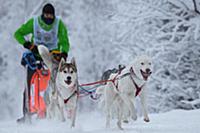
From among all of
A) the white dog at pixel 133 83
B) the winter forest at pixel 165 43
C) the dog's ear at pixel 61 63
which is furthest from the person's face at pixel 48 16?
the winter forest at pixel 165 43

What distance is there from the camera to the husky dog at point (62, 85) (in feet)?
20.2

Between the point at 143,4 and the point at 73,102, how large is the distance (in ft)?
21.8

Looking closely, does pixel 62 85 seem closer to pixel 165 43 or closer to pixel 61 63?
pixel 61 63

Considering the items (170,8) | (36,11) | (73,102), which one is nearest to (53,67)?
(73,102)

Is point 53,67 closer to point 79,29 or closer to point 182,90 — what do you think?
point 182,90

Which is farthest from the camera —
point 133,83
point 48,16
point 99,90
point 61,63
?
point 99,90

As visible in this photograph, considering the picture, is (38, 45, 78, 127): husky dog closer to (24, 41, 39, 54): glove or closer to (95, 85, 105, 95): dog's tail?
(24, 41, 39, 54): glove

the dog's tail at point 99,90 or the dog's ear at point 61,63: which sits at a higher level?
the dog's ear at point 61,63

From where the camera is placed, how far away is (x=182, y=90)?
13.4m

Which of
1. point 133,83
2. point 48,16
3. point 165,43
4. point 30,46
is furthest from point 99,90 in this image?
point 165,43

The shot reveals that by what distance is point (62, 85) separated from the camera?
629 cm

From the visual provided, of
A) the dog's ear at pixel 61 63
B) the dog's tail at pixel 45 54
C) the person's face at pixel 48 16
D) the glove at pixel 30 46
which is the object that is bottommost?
the dog's ear at pixel 61 63

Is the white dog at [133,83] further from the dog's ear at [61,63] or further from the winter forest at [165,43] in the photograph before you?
the winter forest at [165,43]

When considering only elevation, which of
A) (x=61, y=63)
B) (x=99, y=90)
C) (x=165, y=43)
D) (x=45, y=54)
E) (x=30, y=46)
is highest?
(x=165, y=43)
